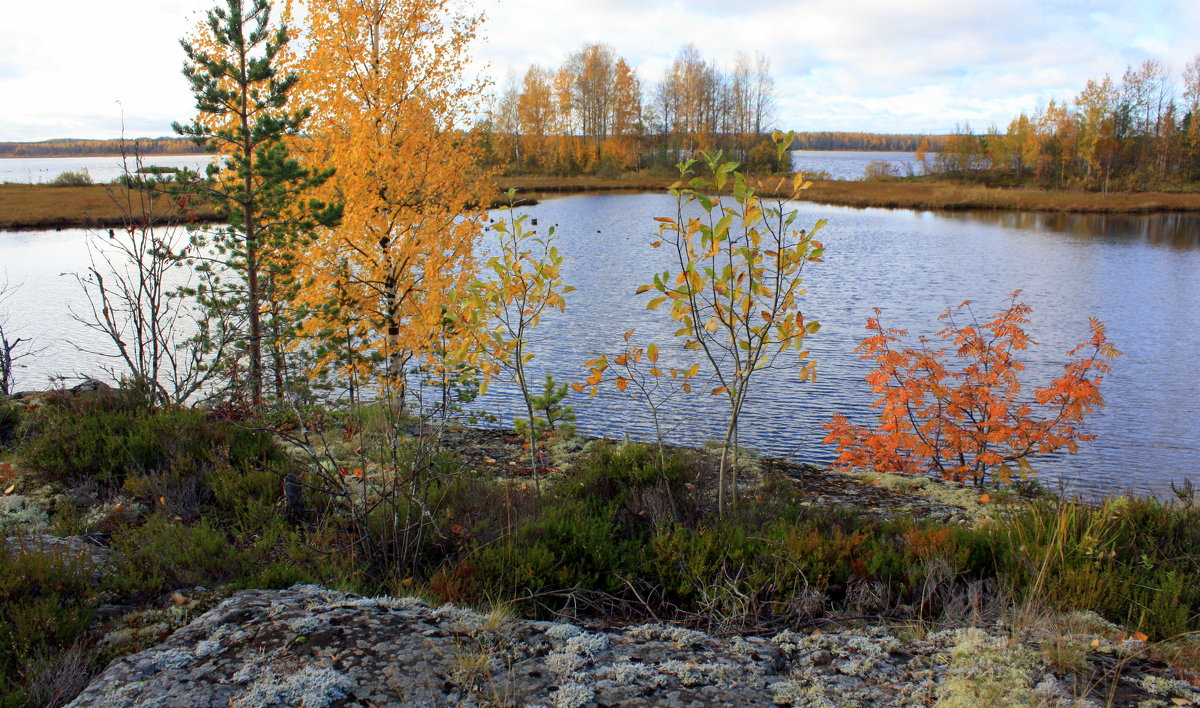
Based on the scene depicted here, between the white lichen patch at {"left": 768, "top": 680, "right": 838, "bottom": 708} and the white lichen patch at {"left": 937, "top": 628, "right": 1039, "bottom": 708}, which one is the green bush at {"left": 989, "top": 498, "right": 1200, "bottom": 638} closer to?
the white lichen patch at {"left": 937, "top": 628, "right": 1039, "bottom": 708}

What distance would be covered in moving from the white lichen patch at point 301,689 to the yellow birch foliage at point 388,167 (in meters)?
6.40

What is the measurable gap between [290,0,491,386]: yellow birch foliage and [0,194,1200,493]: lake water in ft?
8.47

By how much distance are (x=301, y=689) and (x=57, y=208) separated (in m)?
47.7

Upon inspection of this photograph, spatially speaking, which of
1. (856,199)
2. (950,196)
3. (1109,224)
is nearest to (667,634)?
(1109,224)

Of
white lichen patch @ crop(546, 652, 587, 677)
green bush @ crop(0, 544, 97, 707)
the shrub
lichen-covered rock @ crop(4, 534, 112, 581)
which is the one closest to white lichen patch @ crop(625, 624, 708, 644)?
white lichen patch @ crop(546, 652, 587, 677)

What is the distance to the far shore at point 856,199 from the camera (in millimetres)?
36219

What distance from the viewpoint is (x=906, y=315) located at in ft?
56.2

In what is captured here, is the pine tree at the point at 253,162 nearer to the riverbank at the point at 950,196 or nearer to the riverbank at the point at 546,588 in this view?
the riverbank at the point at 546,588

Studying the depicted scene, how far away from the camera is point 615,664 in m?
2.53

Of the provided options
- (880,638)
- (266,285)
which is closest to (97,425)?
(266,285)

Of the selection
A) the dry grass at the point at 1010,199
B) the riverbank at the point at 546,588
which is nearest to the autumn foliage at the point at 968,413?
the riverbank at the point at 546,588

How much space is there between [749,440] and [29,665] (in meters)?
8.32

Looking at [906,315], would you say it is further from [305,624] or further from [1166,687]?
[305,624]

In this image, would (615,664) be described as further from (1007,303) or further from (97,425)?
(1007,303)
